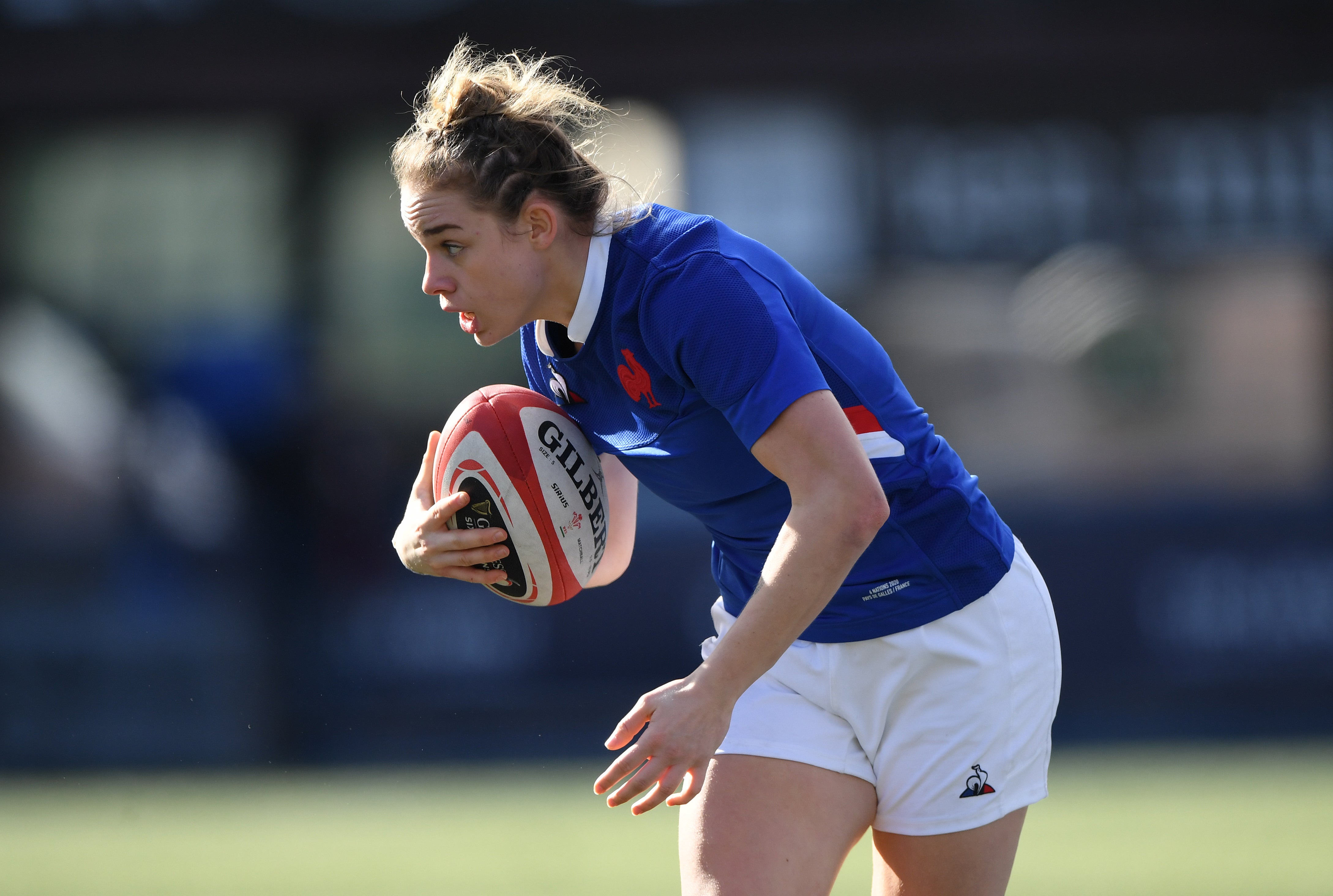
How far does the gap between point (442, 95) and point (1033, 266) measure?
829 cm

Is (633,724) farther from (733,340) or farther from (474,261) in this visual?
(474,261)

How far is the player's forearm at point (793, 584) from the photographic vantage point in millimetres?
A: 2398

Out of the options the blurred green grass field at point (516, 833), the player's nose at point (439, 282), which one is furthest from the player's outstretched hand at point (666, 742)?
the blurred green grass field at point (516, 833)

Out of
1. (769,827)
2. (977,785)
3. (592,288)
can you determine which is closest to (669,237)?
(592,288)

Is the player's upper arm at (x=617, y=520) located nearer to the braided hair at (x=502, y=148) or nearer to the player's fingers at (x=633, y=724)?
the braided hair at (x=502, y=148)

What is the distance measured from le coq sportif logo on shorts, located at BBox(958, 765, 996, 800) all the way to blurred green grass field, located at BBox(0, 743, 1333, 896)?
9.65ft

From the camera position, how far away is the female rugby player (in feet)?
8.91

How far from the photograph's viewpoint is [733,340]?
2.48 m

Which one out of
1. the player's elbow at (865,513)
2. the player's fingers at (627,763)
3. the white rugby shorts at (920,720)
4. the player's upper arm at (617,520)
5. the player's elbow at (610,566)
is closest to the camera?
the player's fingers at (627,763)

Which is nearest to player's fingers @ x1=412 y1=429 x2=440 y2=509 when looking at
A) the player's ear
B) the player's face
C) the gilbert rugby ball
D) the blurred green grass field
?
the gilbert rugby ball

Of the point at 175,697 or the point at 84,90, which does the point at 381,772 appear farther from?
the point at 84,90

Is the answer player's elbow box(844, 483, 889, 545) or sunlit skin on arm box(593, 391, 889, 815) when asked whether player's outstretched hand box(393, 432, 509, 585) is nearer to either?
sunlit skin on arm box(593, 391, 889, 815)

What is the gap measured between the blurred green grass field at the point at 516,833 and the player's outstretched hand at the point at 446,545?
3.08m

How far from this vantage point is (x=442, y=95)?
2.84 m
